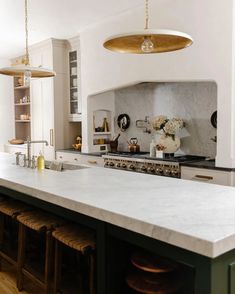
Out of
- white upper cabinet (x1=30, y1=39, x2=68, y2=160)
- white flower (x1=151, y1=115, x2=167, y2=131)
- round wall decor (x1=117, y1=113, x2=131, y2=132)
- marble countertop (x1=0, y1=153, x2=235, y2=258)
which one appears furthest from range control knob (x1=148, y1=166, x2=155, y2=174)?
white upper cabinet (x1=30, y1=39, x2=68, y2=160)

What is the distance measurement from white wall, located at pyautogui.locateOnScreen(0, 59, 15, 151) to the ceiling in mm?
1594

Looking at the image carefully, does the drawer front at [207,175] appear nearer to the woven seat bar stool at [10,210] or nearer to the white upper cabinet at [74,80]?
the woven seat bar stool at [10,210]

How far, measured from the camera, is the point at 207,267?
56.2 inches

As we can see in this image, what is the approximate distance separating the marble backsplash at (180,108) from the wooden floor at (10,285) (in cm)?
263

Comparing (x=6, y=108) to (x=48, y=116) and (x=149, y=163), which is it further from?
(x=149, y=163)

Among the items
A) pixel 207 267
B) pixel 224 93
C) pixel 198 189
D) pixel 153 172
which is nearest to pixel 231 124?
pixel 224 93

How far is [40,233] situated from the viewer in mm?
2668

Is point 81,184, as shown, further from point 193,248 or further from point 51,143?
point 51,143

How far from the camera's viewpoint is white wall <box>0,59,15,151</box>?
7.39 m

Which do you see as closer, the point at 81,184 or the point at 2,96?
the point at 81,184

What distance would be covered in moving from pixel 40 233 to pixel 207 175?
6.16ft

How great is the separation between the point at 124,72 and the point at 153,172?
145 centimetres

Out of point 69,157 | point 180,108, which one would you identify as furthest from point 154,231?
point 69,157

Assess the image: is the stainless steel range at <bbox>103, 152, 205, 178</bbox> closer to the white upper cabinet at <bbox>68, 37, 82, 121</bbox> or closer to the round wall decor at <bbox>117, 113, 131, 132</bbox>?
the round wall decor at <bbox>117, 113, 131, 132</bbox>
